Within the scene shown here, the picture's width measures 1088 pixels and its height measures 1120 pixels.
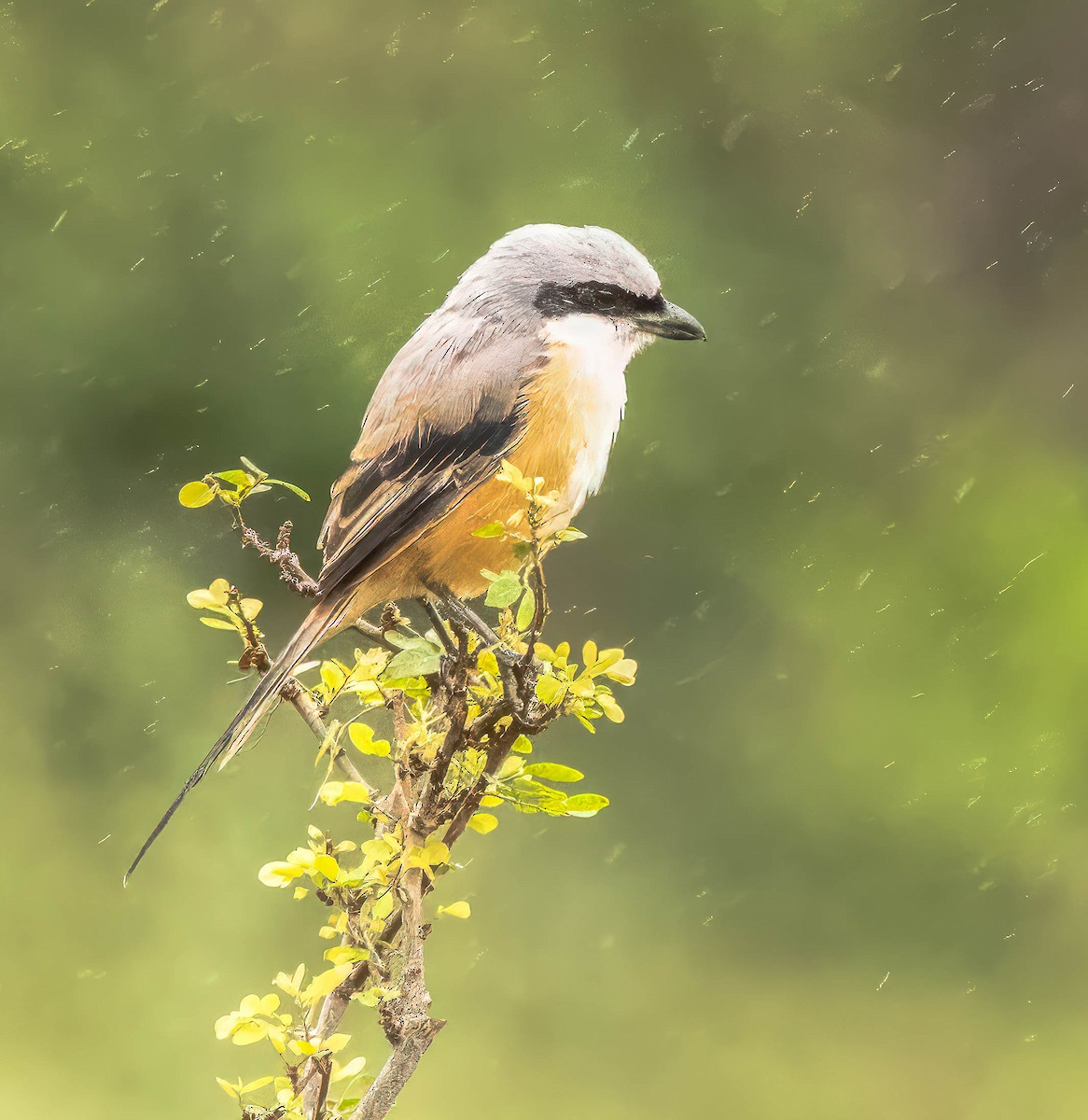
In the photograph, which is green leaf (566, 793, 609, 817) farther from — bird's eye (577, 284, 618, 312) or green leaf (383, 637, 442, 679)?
bird's eye (577, 284, 618, 312)

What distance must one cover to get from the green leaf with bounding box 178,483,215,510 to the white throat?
0.51 m

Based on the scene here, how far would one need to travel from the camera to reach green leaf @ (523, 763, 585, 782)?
128 centimetres

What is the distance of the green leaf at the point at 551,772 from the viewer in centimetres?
128

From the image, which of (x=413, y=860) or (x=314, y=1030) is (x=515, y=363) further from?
(x=314, y=1030)

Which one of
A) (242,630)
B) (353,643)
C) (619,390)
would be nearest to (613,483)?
(353,643)

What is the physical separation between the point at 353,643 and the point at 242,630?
91 centimetres

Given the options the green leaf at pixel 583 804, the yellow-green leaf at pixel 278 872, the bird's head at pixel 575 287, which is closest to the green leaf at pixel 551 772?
the green leaf at pixel 583 804

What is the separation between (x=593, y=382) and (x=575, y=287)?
5.8 inches

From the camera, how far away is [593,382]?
1.70 metres

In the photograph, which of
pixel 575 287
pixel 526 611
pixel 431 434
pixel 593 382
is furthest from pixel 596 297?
pixel 526 611

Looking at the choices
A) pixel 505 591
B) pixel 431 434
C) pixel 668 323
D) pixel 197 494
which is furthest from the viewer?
pixel 668 323

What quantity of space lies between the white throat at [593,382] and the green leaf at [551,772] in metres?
0.44

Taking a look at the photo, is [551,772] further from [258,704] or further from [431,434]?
[431,434]

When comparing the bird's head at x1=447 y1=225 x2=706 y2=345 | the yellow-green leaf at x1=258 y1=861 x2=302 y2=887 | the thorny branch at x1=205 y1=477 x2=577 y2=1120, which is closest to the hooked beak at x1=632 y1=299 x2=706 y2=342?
the bird's head at x1=447 y1=225 x2=706 y2=345
